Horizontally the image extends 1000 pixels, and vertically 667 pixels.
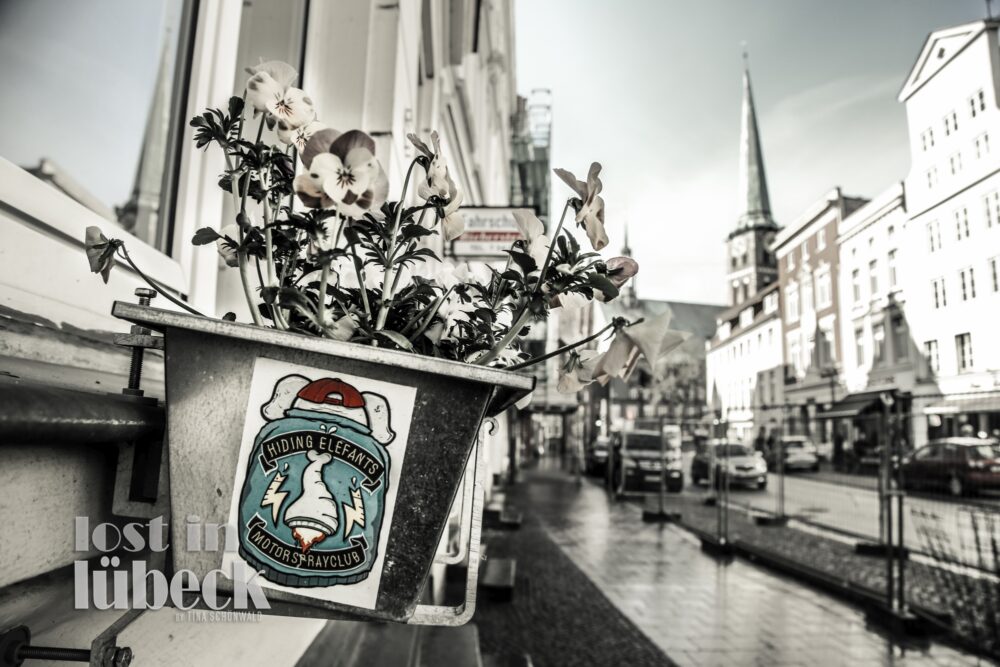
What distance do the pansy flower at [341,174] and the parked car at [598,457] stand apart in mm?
20493

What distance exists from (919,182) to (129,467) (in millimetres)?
37711

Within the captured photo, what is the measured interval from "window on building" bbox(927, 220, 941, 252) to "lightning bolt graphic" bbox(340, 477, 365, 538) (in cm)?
3571

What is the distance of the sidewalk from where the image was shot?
414 cm

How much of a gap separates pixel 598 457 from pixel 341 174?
21.3 meters

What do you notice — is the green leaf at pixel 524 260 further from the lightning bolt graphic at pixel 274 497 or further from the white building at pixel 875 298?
the white building at pixel 875 298

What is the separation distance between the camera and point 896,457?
5738 millimetres

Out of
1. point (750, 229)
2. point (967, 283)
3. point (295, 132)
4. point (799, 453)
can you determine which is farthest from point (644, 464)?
point (750, 229)

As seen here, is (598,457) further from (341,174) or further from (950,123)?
(950,123)

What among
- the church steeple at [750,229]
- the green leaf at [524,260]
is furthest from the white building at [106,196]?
the church steeple at [750,229]

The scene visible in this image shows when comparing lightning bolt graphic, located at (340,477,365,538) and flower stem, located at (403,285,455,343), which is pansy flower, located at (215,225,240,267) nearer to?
flower stem, located at (403,285,455,343)

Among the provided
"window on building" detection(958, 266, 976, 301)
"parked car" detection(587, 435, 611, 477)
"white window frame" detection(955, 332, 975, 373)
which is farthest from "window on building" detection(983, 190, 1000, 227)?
"parked car" detection(587, 435, 611, 477)

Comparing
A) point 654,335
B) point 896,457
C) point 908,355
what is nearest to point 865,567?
point 896,457

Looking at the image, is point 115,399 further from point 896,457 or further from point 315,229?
point 896,457

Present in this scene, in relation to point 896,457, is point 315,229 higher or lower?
higher
